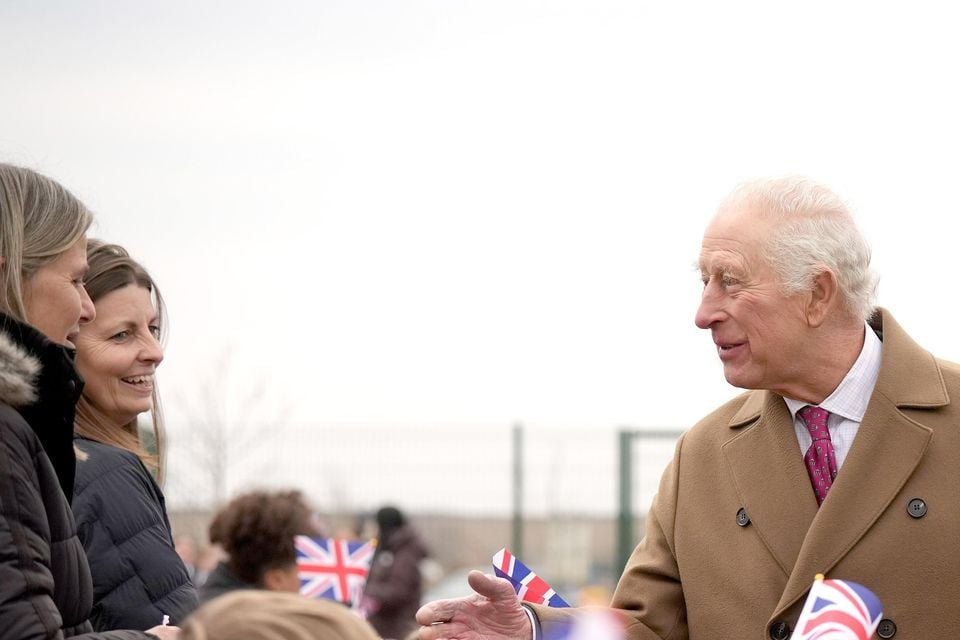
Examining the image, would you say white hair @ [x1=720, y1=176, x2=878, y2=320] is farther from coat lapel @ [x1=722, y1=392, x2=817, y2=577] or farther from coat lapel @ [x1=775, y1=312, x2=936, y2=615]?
coat lapel @ [x1=722, y1=392, x2=817, y2=577]

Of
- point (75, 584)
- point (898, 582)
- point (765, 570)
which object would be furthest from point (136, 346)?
point (898, 582)

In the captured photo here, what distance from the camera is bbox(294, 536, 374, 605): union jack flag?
6266 millimetres

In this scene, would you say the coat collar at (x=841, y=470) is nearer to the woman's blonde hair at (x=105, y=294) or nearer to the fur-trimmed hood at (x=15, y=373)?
the woman's blonde hair at (x=105, y=294)

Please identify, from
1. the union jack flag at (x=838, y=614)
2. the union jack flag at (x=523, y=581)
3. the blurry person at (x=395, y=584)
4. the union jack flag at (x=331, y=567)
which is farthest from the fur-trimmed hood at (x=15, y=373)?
the blurry person at (x=395, y=584)

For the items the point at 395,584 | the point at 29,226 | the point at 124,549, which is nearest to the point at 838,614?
the point at 124,549

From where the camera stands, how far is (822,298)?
3900mm

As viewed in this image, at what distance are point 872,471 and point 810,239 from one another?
69 centimetres

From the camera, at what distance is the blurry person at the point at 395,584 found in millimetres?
10430

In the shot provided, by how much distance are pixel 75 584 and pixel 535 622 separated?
1472 millimetres

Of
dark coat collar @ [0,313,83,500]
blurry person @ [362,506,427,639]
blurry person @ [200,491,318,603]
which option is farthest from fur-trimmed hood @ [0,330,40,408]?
blurry person @ [362,506,427,639]

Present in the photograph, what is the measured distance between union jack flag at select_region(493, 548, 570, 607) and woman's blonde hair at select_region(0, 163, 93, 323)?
5.04ft

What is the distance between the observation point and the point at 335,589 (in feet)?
20.9

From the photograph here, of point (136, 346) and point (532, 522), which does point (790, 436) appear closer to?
point (136, 346)

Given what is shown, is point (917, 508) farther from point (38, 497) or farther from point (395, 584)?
point (395, 584)
